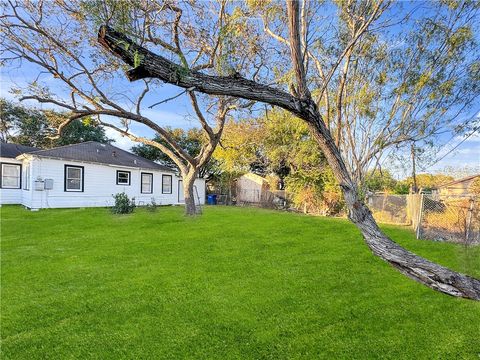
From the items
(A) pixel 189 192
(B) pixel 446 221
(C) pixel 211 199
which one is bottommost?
(B) pixel 446 221

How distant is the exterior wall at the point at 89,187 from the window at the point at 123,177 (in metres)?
0.18

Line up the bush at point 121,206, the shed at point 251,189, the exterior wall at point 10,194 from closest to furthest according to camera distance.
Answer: the bush at point 121,206 < the exterior wall at point 10,194 < the shed at point 251,189

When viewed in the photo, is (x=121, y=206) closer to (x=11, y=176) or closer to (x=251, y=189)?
(x=11, y=176)

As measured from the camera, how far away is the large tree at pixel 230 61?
1957mm

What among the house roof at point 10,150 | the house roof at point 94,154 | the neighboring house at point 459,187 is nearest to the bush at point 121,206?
the house roof at point 94,154

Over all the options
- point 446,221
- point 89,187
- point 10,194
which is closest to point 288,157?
point 446,221

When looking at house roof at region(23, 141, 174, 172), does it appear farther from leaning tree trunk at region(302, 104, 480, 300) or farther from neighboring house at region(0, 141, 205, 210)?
leaning tree trunk at region(302, 104, 480, 300)

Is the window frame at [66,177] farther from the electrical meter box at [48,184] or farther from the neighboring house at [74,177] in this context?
the electrical meter box at [48,184]

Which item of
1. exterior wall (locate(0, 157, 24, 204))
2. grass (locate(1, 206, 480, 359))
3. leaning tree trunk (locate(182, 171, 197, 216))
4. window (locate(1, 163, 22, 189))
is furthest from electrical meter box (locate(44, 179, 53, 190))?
grass (locate(1, 206, 480, 359))

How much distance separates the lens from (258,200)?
2081 centimetres

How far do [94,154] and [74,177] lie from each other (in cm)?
206

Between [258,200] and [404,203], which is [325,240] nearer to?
[404,203]

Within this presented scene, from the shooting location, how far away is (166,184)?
19.0 m

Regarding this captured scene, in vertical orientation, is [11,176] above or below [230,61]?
below
